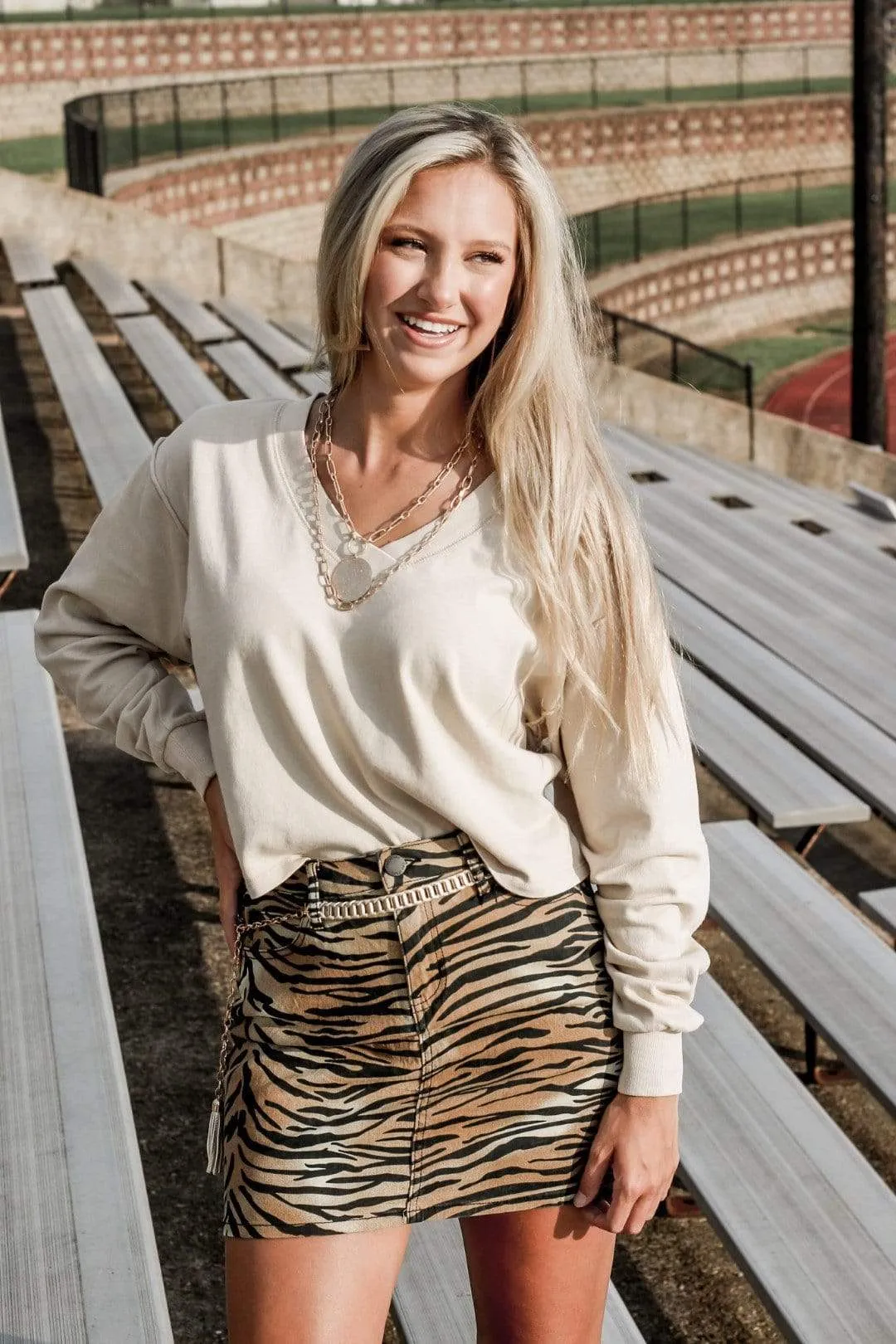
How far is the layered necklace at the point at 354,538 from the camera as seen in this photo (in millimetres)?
1616

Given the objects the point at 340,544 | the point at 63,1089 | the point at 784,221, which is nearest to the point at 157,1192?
the point at 63,1089

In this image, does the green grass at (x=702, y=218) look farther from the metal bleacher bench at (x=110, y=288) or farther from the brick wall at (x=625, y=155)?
the metal bleacher bench at (x=110, y=288)

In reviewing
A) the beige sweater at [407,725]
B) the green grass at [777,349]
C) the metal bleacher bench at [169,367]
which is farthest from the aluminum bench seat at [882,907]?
the green grass at [777,349]

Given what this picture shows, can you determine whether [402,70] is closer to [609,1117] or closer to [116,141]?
[116,141]

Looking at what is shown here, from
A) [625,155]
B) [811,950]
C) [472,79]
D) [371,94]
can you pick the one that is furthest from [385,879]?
[472,79]

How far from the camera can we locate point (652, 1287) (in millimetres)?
3053

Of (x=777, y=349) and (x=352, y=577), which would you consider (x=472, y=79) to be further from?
(x=352, y=577)

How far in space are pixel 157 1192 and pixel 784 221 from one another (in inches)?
935

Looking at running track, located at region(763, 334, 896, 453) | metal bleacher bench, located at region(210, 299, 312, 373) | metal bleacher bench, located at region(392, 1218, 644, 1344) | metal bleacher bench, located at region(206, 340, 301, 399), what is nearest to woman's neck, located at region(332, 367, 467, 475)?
metal bleacher bench, located at region(392, 1218, 644, 1344)

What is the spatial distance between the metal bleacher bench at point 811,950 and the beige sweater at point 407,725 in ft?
4.52

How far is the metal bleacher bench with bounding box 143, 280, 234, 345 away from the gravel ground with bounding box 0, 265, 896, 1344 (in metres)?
3.28

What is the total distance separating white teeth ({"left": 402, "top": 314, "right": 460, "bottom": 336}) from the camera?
1.65 metres

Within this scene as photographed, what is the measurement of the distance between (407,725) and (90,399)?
5691 mm

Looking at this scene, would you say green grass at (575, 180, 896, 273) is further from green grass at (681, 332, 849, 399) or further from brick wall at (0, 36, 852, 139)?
brick wall at (0, 36, 852, 139)
